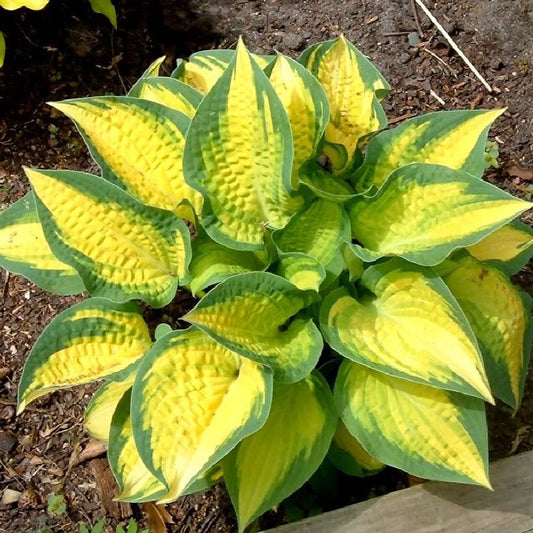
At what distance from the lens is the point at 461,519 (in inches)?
49.8

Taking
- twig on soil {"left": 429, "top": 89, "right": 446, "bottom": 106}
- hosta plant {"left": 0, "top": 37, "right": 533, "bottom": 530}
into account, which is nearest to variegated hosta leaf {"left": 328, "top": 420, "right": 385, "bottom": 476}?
hosta plant {"left": 0, "top": 37, "right": 533, "bottom": 530}

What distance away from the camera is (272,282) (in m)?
1.21

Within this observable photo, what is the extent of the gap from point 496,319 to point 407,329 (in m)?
0.19

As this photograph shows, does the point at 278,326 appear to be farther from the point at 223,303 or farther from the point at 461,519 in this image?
the point at 461,519

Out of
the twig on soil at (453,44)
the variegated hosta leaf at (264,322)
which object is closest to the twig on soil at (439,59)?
the twig on soil at (453,44)

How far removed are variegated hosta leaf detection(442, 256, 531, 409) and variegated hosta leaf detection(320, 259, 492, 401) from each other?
13cm

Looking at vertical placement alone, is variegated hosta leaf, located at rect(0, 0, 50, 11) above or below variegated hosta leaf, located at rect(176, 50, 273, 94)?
above

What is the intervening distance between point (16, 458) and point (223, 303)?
2.47 feet

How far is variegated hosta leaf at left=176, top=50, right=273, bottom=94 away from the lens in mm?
1479

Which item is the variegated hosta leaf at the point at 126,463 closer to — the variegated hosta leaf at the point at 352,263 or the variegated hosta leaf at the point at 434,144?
the variegated hosta leaf at the point at 352,263

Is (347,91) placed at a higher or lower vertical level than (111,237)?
higher

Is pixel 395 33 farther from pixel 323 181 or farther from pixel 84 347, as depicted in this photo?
pixel 84 347

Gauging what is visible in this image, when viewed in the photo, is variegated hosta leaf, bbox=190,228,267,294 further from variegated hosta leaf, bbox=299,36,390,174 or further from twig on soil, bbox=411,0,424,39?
twig on soil, bbox=411,0,424,39

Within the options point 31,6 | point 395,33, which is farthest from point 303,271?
point 395,33
